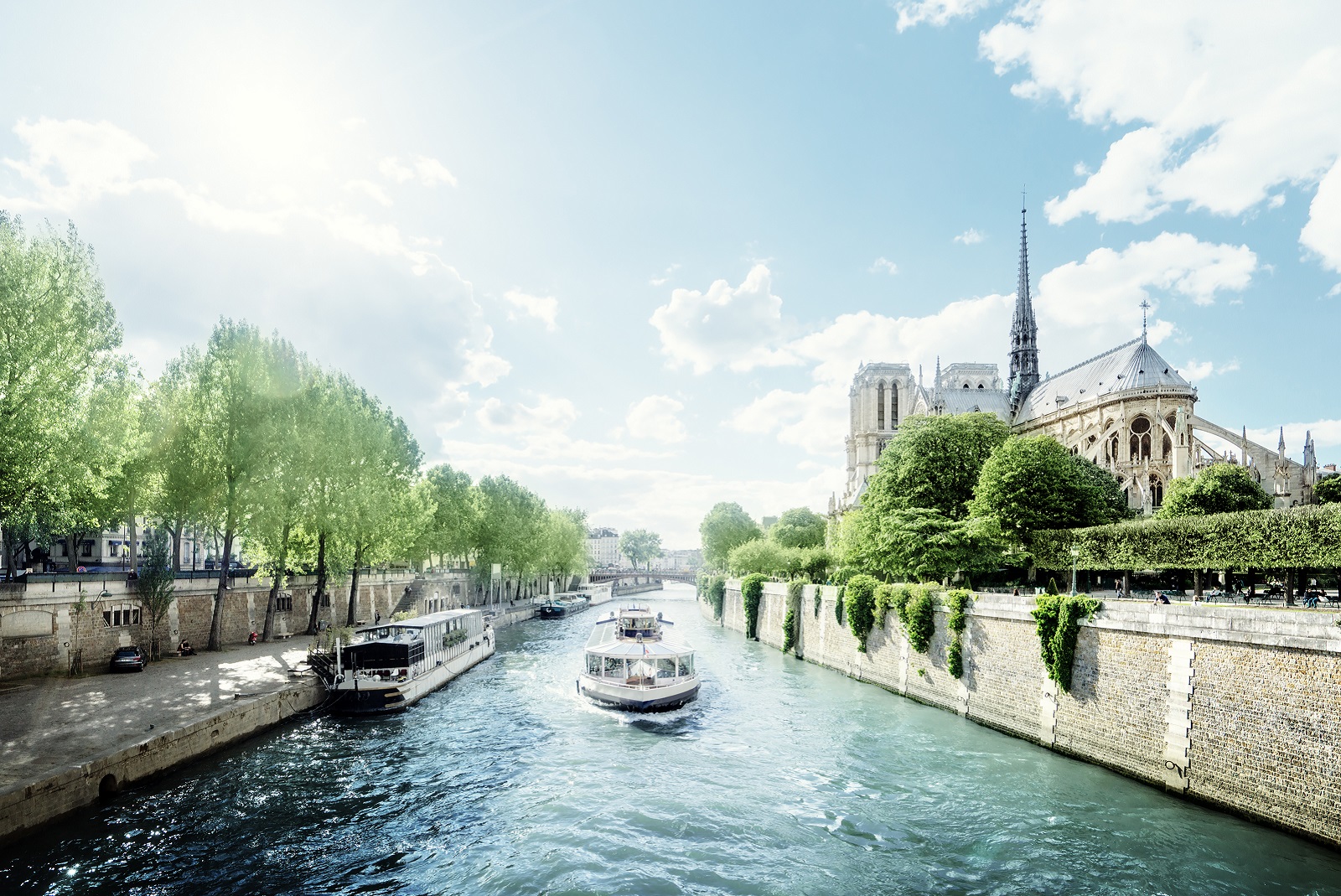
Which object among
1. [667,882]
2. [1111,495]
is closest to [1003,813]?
[667,882]

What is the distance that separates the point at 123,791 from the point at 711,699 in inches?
859

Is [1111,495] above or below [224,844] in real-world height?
above

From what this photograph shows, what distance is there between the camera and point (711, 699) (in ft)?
109

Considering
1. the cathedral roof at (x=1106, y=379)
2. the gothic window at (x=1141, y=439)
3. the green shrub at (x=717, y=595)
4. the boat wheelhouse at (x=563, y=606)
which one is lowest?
the boat wheelhouse at (x=563, y=606)

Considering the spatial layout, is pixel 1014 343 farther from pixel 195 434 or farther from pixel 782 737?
pixel 195 434

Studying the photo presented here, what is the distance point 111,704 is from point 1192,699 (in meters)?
31.8

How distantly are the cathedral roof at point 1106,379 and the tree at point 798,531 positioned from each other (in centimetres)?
3062

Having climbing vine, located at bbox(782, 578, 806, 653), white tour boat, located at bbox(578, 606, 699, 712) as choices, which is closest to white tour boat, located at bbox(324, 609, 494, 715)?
white tour boat, located at bbox(578, 606, 699, 712)

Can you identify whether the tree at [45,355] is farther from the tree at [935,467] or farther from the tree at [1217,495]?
the tree at [1217,495]

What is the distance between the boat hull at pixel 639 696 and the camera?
29734mm

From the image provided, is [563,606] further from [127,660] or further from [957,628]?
[957,628]

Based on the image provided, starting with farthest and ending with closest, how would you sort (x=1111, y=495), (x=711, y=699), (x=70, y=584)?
1. (x=1111, y=495)
2. (x=711, y=699)
3. (x=70, y=584)

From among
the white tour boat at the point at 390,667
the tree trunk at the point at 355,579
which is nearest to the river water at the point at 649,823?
the white tour boat at the point at 390,667

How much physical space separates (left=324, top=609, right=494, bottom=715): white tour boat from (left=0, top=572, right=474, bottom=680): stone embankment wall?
9648 millimetres
